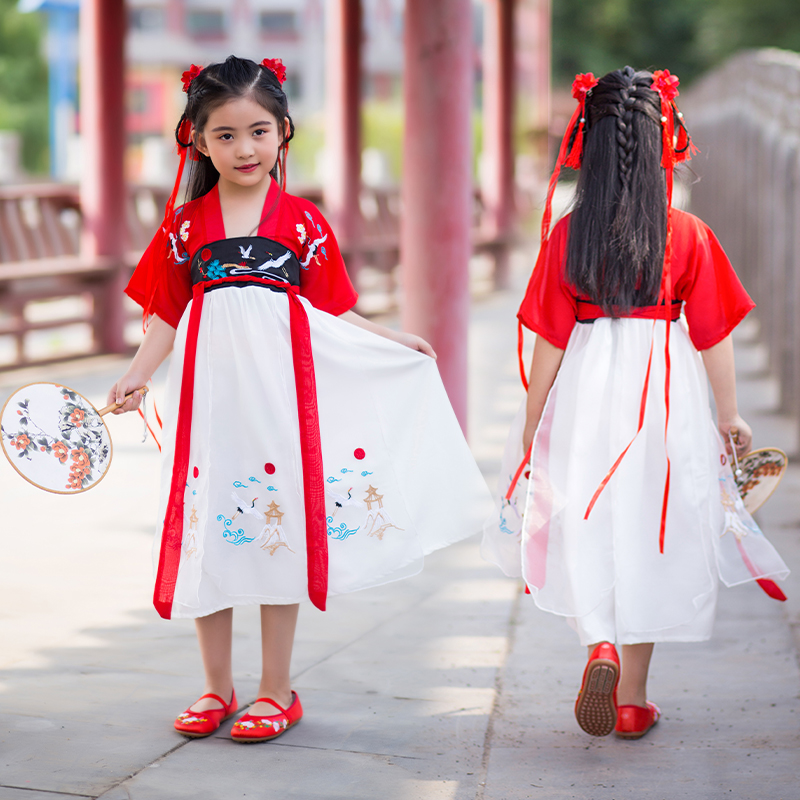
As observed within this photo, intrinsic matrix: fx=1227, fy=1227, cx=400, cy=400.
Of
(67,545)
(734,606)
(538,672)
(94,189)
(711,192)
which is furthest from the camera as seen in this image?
(711,192)

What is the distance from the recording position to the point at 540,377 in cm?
311

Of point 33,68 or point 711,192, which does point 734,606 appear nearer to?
point 711,192

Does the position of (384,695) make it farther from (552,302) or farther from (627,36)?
(627,36)

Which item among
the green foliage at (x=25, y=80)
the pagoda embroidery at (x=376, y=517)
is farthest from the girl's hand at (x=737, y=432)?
the green foliage at (x=25, y=80)

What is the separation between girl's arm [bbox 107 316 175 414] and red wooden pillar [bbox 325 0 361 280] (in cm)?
799

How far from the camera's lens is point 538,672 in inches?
144

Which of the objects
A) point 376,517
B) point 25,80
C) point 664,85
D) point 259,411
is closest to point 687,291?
point 664,85

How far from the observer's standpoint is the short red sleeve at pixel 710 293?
3.04m

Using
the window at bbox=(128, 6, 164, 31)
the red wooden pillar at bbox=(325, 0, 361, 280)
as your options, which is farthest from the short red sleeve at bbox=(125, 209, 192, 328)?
the window at bbox=(128, 6, 164, 31)

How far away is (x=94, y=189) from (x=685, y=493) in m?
6.91

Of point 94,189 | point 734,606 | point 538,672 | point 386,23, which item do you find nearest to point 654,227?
point 538,672

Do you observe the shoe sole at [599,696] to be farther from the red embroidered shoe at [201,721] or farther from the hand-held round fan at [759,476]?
the red embroidered shoe at [201,721]

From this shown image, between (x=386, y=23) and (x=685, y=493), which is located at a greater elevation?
(x=386, y=23)

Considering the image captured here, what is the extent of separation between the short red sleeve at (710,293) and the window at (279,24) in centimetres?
5832
